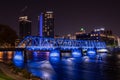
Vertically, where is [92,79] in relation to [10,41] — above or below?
below

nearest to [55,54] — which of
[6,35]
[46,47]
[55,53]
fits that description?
[55,53]

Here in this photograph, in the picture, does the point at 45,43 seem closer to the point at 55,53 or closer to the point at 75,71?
the point at 55,53

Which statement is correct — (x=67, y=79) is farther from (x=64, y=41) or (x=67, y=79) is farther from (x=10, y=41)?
(x=64, y=41)

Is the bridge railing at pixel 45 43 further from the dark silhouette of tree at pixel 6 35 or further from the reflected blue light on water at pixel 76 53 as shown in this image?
the dark silhouette of tree at pixel 6 35

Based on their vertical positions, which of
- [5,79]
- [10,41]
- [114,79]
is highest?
[10,41]

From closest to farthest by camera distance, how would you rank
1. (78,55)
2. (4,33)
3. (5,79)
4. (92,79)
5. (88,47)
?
(5,79)
(92,79)
(4,33)
(78,55)
(88,47)

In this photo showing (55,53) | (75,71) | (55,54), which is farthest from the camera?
(55,53)

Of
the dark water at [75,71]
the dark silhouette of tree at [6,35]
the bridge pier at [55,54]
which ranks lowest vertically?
the dark water at [75,71]

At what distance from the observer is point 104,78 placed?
2331 inches

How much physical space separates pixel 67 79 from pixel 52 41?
109 m

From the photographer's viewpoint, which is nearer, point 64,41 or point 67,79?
point 67,79

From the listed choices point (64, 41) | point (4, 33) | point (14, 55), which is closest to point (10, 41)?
point (4, 33)

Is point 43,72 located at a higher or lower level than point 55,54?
lower

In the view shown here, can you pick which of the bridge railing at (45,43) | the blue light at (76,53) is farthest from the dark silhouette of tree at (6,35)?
the blue light at (76,53)
